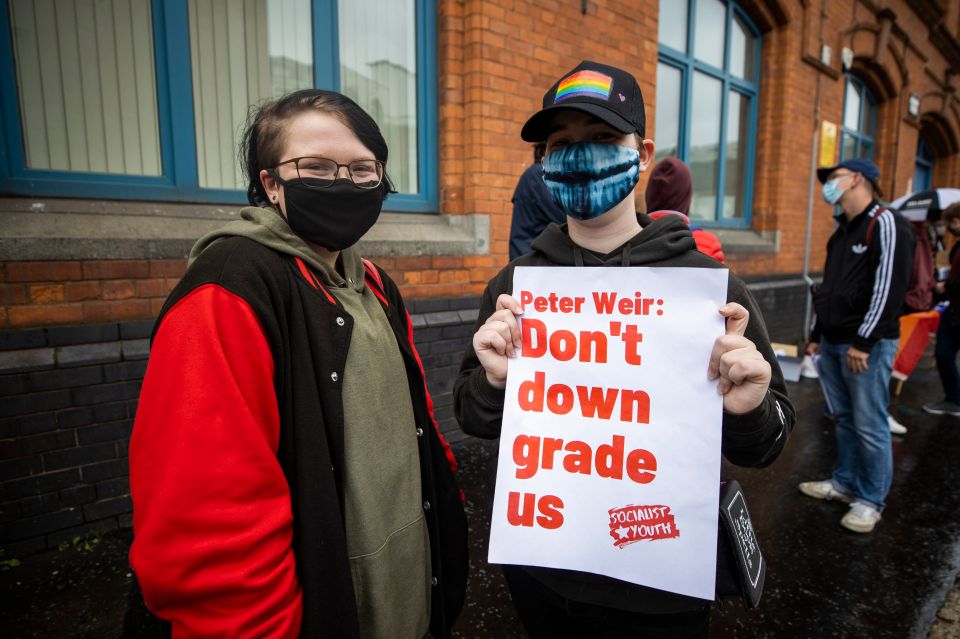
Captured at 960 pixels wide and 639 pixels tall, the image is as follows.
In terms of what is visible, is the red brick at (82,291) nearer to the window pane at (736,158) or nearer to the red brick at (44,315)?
the red brick at (44,315)

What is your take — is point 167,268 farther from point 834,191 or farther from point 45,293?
point 834,191

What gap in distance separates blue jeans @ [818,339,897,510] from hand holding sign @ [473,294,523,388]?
111 inches

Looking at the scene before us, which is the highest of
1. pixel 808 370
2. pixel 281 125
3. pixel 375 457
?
pixel 281 125

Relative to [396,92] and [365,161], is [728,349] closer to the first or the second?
[365,161]

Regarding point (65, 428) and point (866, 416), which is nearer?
point (65, 428)

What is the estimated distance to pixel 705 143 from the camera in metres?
7.54

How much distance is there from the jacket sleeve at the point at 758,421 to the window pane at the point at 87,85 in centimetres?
332

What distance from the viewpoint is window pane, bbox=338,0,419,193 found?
395 centimetres

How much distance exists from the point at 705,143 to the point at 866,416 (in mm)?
5493

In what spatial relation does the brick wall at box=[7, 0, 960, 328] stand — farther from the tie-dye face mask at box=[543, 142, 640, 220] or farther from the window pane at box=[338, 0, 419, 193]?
the tie-dye face mask at box=[543, 142, 640, 220]

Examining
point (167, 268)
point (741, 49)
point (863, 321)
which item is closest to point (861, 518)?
point (863, 321)

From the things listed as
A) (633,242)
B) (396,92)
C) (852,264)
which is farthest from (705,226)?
(633,242)

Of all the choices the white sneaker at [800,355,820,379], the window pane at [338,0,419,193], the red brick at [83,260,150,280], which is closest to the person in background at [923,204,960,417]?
the white sneaker at [800,355,820,379]

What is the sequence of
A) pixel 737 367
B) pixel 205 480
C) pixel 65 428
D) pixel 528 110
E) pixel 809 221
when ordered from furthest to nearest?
pixel 809 221 < pixel 528 110 < pixel 65 428 < pixel 737 367 < pixel 205 480
